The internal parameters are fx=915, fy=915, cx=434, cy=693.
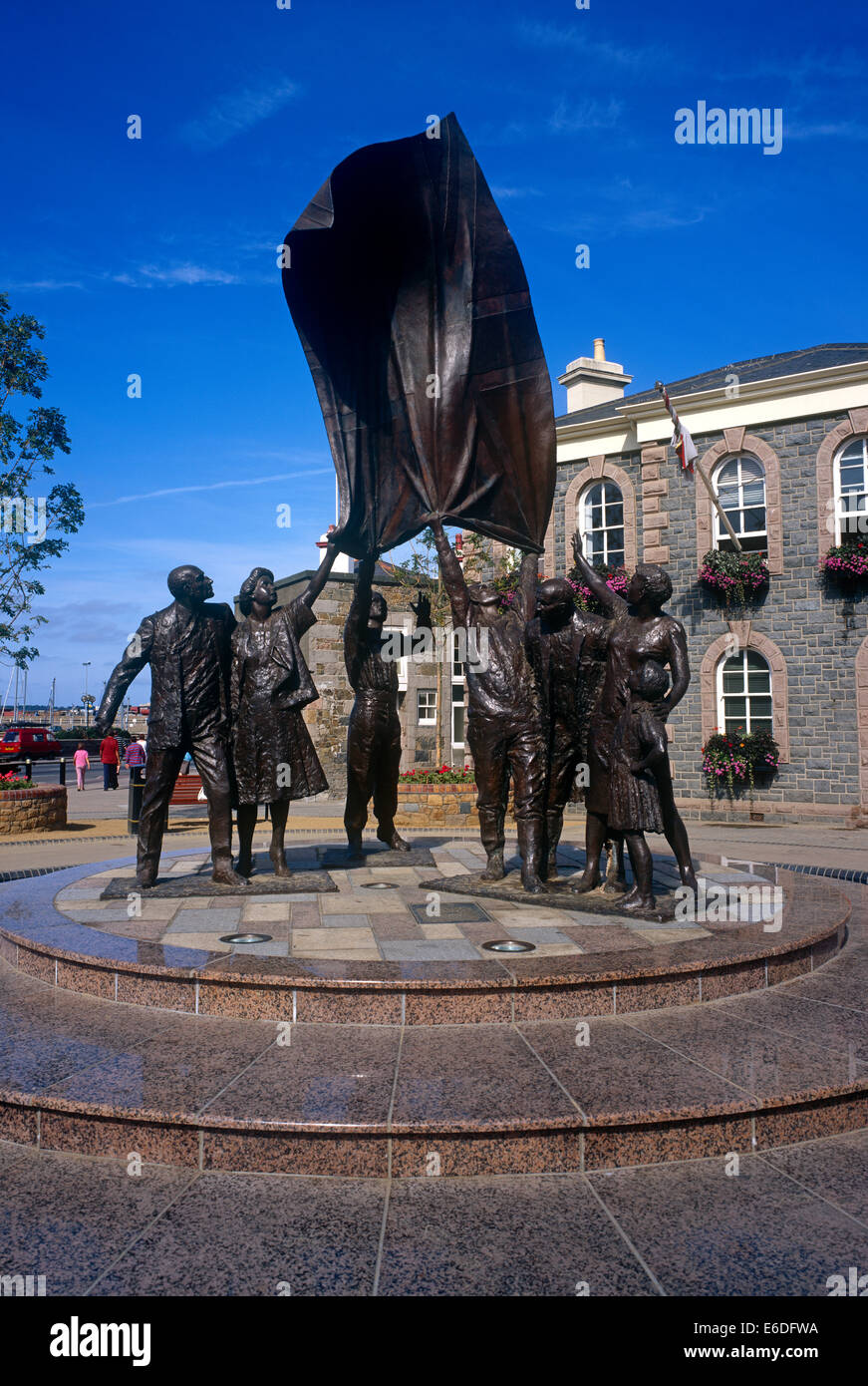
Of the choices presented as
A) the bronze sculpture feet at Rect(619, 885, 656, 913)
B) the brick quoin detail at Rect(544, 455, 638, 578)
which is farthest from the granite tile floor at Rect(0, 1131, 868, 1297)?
the brick quoin detail at Rect(544, 455, 638, 578)

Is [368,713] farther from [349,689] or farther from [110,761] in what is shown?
[110,761]

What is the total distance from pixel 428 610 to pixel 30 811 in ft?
31.6

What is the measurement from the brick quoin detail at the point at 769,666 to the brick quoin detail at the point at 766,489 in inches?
55.2

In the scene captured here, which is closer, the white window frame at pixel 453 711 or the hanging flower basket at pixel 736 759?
the hanging flower basket at pixel 736 759

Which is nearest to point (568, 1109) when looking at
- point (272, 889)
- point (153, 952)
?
point (153, 952)

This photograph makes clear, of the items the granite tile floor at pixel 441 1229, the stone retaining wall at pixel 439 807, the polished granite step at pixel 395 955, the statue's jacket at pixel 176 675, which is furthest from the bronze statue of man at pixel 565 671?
the stone retaining wall at pixel 439 807

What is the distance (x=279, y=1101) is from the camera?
11.5 ft

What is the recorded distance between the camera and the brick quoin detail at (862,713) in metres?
17.3

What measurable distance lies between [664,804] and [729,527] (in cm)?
1314

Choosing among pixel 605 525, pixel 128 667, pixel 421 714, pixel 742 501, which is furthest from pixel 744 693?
pixel 128 667

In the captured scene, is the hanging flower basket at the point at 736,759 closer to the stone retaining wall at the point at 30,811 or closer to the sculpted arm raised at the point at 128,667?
the stone retaining wall at the point at 30,811

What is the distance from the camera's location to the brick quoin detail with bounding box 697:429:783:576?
61.4ft

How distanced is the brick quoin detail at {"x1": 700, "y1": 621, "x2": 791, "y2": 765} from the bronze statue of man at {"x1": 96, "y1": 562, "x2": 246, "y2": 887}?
14.1m
